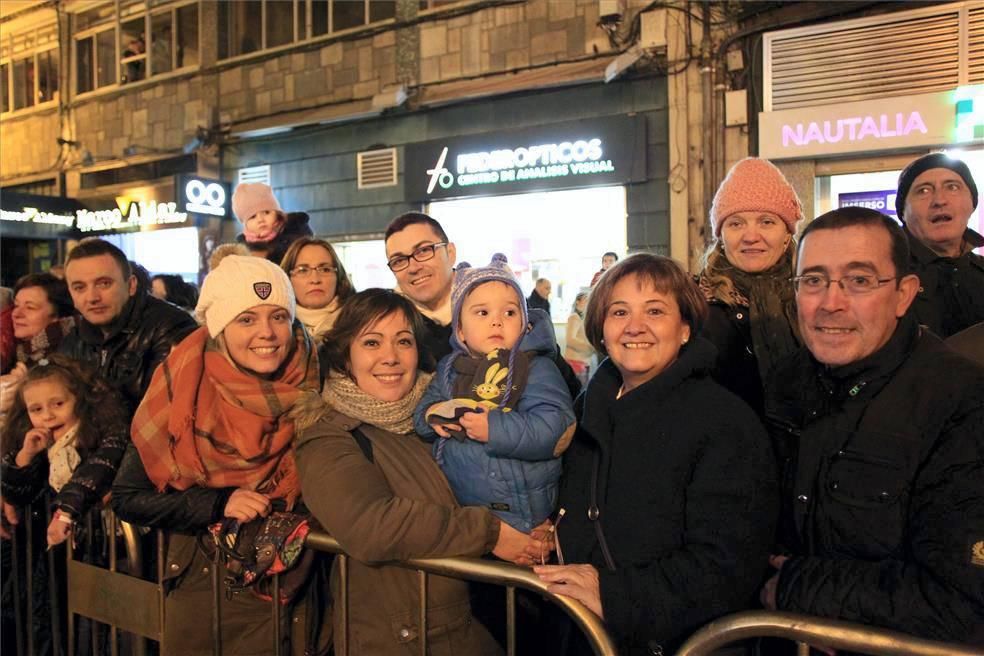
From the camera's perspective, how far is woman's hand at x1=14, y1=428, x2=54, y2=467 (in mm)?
3115

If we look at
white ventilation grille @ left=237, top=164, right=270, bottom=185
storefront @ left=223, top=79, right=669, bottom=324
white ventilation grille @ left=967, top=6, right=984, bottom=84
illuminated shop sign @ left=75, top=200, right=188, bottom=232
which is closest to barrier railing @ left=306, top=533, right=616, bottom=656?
storefront @ left=223, top=79, right=669, bottom=324

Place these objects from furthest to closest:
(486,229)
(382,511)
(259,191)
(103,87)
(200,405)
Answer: (103,87)
(486,229)
(259,191)
(200,405)
(382,511)

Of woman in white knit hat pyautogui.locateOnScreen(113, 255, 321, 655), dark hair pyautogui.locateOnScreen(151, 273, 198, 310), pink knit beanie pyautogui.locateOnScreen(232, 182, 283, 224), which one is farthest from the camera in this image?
dark hair pyautogui.locateOnScreen(151, 273, 198, 310)

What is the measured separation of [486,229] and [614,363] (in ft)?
26.9

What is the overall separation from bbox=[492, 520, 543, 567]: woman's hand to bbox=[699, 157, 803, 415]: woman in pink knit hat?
3.22ft

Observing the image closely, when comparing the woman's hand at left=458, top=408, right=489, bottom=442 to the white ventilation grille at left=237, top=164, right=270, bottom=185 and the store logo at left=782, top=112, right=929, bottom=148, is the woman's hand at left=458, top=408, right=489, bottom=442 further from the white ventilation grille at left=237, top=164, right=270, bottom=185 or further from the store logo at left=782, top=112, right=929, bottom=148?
the white ventilation grille at left=237, top=164, right=270, bottom=185

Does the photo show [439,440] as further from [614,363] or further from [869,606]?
[869,606]

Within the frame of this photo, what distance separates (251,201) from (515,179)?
18.6 feet

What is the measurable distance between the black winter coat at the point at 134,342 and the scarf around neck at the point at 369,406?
142 cm

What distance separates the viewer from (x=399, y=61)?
1023cm

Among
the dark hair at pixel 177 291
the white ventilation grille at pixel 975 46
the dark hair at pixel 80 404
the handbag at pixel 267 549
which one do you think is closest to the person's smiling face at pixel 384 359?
the handbag at pixel 267 549

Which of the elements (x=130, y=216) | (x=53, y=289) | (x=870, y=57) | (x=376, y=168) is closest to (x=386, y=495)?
(x=53, y=289)

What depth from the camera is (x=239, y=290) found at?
246 cm

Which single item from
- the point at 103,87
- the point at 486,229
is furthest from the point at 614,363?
the point at 103,87
